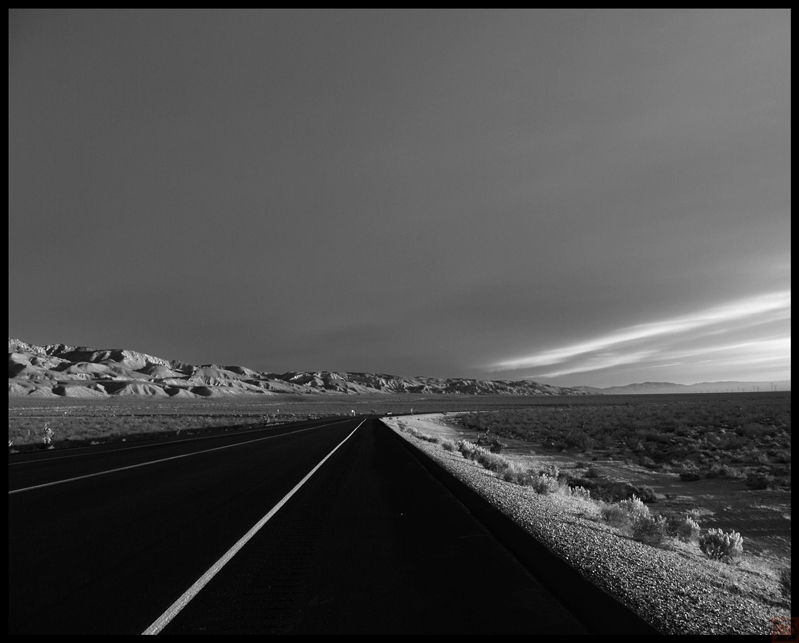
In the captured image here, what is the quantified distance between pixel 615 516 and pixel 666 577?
13.0 ft

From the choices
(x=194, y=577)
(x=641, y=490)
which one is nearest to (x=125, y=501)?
(x=194, y=577)

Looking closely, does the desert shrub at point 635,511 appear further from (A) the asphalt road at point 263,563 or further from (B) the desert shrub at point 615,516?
(A) the asphalt road at point 263,563

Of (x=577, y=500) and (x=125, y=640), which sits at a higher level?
(x=125, y=640)

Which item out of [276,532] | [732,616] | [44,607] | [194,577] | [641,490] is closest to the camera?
[732,616]

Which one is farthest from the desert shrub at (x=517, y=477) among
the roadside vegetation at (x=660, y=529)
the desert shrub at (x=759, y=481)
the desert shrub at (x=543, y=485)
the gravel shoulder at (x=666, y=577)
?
the desert shrub at (x=759, y=481)

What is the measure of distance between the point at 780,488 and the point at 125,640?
59.2ft

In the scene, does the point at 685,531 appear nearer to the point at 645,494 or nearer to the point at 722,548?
the point at 722,548

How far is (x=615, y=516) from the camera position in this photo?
8852 millimetres

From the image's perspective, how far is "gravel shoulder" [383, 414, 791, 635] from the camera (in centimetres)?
416

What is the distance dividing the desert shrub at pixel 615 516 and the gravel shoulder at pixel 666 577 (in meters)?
0.33

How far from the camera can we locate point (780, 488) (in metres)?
15.3

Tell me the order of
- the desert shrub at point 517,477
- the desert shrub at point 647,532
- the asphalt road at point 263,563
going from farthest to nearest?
the desert shrub at point 517,477, the desert shrub at point 647,532, the asphalt road at point 263,563

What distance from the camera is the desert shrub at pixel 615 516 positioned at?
8.56 metres

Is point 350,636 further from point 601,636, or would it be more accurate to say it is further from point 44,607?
point 44,607
